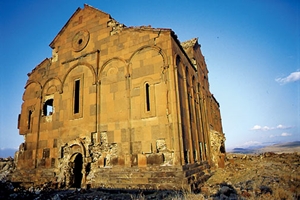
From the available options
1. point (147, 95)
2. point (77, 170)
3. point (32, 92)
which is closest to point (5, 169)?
point (32, 92)

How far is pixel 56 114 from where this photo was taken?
1076 cm

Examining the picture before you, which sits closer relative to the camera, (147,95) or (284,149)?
(147,95)

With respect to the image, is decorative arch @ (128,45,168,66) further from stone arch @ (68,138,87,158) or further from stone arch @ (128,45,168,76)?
stone arch @ (68,138,87,158)

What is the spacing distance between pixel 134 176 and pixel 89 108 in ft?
12.8

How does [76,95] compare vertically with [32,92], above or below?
below

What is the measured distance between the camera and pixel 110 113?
359 inches

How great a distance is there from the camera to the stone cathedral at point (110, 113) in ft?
25.5

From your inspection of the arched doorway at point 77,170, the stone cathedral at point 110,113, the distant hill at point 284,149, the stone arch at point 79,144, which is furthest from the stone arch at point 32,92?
the distant hill at point 284,149

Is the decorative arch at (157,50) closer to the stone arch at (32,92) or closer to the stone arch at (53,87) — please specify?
the stone arch at (53,87)

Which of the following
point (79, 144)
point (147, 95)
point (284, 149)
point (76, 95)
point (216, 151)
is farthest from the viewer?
point (284, 149)

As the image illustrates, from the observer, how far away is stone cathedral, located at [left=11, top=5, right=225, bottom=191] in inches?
307

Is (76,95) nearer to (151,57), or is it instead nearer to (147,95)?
(147,95)

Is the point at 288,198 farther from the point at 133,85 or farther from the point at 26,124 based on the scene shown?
the point at 26,124

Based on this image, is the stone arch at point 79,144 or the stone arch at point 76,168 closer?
the stone arch at point 79,144
